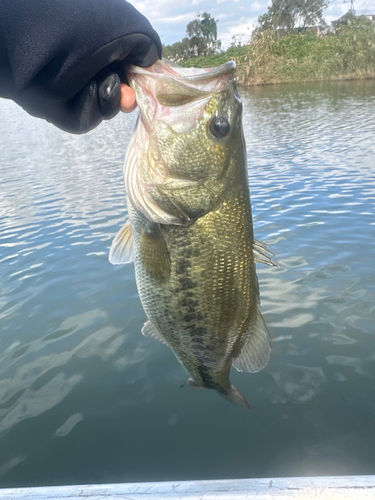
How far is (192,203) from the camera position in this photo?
2021mm

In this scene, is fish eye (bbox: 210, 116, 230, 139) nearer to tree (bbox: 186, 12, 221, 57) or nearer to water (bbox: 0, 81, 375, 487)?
water (bbox: 0, 81, 375, 487)

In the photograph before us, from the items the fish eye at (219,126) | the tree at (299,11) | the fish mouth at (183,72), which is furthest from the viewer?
the tree at (299,11)

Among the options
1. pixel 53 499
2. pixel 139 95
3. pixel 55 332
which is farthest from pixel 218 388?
pixel 55 332

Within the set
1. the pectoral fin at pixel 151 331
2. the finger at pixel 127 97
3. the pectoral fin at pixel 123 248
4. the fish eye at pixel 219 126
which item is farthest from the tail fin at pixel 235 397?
the finger at pixel 127 97

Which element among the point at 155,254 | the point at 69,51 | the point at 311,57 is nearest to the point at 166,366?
the point at 155,254

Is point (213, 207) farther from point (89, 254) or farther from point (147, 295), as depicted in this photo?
point (89, 254)

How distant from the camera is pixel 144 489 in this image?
5.98ft

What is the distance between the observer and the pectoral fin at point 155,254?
2.12m

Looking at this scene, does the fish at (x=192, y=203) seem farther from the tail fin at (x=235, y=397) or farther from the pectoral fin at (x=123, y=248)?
the tail fin at (x=235, y=397)

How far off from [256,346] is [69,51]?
1734 millimetres

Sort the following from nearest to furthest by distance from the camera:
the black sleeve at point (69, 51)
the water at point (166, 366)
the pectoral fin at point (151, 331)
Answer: the black sleeve at point (69, 51) < the pectoral fin at point (151, 331) < the water at point (166, 366)

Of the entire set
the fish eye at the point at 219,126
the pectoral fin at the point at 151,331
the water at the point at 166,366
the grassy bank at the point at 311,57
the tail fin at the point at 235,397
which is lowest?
the water at the point at 166,366

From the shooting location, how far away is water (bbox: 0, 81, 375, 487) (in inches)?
118

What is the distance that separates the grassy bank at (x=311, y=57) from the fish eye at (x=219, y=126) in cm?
3800
